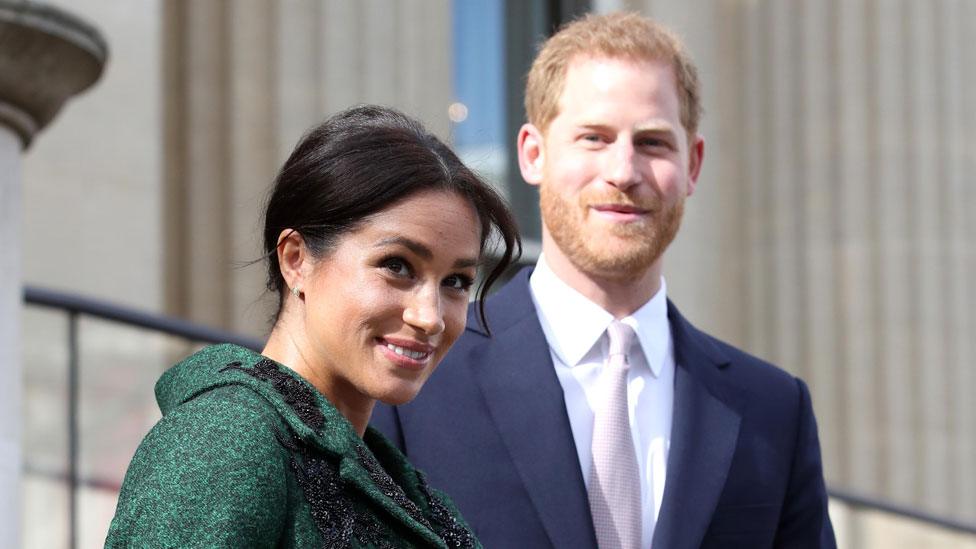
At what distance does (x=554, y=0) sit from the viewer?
1096cm

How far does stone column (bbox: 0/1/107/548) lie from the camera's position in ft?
11.3

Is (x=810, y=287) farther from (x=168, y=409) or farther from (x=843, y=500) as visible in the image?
(x=168, y=409)

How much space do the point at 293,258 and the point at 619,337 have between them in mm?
1245

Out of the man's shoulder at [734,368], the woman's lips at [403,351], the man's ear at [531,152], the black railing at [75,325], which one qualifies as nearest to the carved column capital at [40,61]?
the man's ear at [531,152]

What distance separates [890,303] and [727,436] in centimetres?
754

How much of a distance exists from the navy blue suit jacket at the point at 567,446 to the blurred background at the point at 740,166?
4108mm

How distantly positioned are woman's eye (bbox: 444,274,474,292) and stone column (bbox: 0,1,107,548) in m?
1.51

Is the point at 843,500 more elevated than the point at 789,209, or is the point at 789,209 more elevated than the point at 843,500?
the point at 789,209

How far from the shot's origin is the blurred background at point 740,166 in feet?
25.0

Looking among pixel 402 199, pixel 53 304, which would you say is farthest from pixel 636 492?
pixel 53 304

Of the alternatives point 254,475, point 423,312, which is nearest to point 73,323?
point 423,312

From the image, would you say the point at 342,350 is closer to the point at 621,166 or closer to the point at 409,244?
the point at 409,244

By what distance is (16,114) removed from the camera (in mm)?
3574

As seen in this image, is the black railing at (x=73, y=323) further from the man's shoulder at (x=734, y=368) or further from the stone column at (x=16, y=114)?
the man's shoulder at (x=734, y=368)
